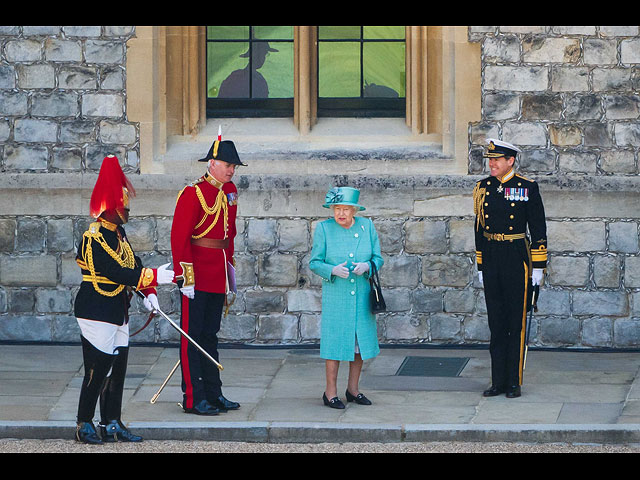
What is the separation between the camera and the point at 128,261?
7457 millimetres

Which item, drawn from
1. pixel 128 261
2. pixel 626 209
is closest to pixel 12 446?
pixel 128 261

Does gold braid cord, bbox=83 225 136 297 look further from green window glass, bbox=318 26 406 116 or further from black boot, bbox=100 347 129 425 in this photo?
green window glass, bbox=318 26 406 116

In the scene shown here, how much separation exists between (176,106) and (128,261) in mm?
3530

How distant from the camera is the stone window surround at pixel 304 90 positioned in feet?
34.0

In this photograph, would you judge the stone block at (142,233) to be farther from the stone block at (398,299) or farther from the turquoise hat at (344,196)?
the turquoise hat at (344,196)

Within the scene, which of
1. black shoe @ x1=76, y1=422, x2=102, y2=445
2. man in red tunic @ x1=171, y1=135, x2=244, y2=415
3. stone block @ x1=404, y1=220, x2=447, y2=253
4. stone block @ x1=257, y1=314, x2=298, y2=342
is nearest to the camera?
black shoe @ x1=76, y1=422, x2=102, y2=445

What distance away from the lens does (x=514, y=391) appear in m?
8.59

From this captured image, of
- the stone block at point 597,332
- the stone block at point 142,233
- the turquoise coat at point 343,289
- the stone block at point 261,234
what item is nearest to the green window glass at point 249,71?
the stone block at point 261,234

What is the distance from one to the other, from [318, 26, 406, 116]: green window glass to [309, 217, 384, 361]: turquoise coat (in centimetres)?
282

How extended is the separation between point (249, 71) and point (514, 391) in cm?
398

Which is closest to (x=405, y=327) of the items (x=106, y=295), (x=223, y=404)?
(x=223, y=404)

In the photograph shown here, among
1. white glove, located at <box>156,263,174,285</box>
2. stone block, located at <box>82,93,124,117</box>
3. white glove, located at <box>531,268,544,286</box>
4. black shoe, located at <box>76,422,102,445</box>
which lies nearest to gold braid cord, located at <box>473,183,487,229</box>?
white glove, located at <box>531,268,544,286</box>

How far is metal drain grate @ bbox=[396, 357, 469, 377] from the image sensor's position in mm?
9422

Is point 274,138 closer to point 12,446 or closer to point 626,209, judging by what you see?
point 626,209
